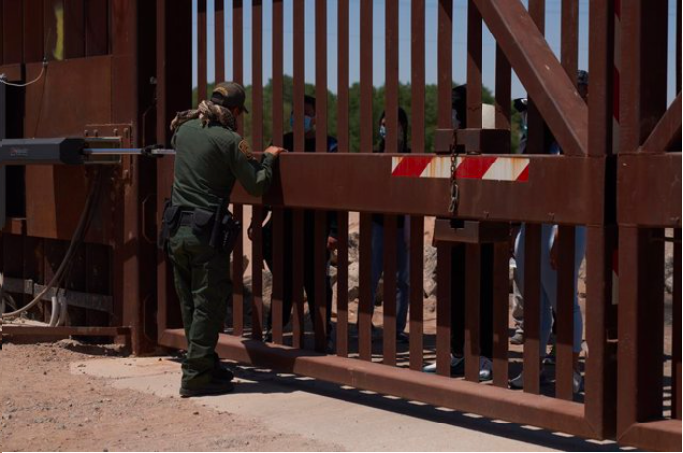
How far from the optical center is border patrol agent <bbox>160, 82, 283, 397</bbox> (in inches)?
250

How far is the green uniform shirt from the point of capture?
20.8ft

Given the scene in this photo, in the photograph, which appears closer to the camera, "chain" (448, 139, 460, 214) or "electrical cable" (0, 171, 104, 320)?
"chain" (448, 139, 460, 214)

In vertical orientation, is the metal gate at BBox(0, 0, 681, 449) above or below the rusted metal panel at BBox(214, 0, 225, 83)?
below

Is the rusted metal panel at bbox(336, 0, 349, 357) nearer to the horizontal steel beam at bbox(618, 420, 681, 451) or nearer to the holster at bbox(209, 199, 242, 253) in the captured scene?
the holster at bbox(209, 199, 242, 253)

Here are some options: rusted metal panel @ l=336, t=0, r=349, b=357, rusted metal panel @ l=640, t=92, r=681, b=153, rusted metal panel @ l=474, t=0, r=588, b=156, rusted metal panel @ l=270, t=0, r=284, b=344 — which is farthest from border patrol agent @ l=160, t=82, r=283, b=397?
rusted metal panel @ l=640, t=92, r=681, b=153

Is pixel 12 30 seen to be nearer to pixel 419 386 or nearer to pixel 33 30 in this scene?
pixel 33 30

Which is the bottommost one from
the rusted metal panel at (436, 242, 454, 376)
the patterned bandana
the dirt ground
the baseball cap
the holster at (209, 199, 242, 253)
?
the dirt ground

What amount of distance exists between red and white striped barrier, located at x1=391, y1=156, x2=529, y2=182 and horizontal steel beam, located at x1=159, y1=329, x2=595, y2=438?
3.20 feet

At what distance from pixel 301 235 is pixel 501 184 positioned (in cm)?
152

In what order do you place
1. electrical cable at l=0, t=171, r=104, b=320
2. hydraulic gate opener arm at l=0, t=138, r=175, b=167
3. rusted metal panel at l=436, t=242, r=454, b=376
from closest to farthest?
rusted metal panel at l=436, t=242, r=454, b=376
hydraulic gate opener arm at l=0, t=138, r=175, b=167
electrical cable at l=0, t=171, r=104, b=320

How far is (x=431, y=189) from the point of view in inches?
221

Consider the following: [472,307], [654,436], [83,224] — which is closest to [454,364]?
[472,307]

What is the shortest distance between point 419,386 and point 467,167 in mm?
1090

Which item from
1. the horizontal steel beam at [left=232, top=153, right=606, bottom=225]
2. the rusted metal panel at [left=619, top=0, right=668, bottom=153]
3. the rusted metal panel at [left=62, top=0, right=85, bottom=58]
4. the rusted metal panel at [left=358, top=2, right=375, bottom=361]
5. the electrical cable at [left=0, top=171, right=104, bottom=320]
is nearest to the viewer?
the rusted metal panel at [left=619, top=0, right=668, bottom=153]
